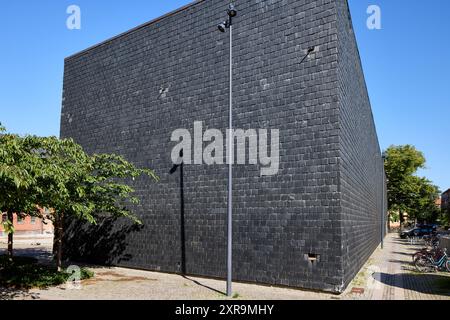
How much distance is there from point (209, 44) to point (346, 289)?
10226mm

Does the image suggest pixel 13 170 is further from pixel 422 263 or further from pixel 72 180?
pixel 422 263

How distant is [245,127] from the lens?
14141 millimetres

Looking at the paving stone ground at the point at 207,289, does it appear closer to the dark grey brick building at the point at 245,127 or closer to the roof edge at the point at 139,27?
the dark grey brick building at the point at 245,127

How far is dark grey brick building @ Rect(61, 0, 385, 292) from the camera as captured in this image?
40.8 ft

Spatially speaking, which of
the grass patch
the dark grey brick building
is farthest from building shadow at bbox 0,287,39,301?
the dark grey brick building

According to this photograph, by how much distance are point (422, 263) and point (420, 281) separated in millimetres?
3761

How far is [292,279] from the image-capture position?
12.6 m

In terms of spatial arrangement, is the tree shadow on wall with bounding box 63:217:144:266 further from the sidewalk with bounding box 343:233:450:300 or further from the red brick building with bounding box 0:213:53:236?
the red brick building with bounding box 0:213:53:236

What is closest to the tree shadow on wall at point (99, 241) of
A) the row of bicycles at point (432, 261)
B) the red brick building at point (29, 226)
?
the row of bicycles at point (432, 261)

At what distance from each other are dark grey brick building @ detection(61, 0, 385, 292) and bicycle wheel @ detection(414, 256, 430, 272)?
420 centimetres

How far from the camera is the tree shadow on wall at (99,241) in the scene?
17.9 metres

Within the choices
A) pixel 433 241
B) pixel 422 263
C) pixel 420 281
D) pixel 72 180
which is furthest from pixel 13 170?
pixel 433 241

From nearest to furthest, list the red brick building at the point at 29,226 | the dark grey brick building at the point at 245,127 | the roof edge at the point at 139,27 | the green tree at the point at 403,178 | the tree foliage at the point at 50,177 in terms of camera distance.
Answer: the tree foliage at the point at 50,177
the dark grey brick building at the point at 245,127
the roof edge at the point at 139,27
the red brick building at the point at 29,226
the green tree at the point at 403,178

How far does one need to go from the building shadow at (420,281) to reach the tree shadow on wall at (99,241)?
10.1m
